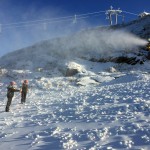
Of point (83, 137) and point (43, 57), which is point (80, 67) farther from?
point (83, 137)

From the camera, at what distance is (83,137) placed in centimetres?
988

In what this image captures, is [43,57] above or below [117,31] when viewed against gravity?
below

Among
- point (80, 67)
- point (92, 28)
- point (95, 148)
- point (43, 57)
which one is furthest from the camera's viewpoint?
point (92, 28)

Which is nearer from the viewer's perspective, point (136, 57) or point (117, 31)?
Result: point (136, 57)

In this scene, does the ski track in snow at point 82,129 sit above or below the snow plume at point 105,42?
below

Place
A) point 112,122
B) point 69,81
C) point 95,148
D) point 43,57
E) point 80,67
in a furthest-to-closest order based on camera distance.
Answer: point 43,57, point 80,67, point 69,81, point 112,122, point 95,148

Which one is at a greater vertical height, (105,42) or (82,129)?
(105,42)

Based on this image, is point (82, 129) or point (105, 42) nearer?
point (82, 129)

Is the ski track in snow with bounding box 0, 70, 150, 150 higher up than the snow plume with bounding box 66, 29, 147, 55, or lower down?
lower down

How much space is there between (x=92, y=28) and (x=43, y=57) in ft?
72.1

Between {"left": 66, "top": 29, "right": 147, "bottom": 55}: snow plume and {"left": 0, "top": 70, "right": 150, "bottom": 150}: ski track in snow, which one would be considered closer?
{"left": 0, "top": 70, "right": 150, "bottom": 150}: ski track in snow

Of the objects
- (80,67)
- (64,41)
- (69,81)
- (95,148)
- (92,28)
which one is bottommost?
(95,148)

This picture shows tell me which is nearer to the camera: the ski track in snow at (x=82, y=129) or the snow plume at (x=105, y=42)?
the ski track in snow at (x=82, y=129)

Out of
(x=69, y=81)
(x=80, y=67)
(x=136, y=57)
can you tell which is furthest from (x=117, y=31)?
(x=69, y=81)
